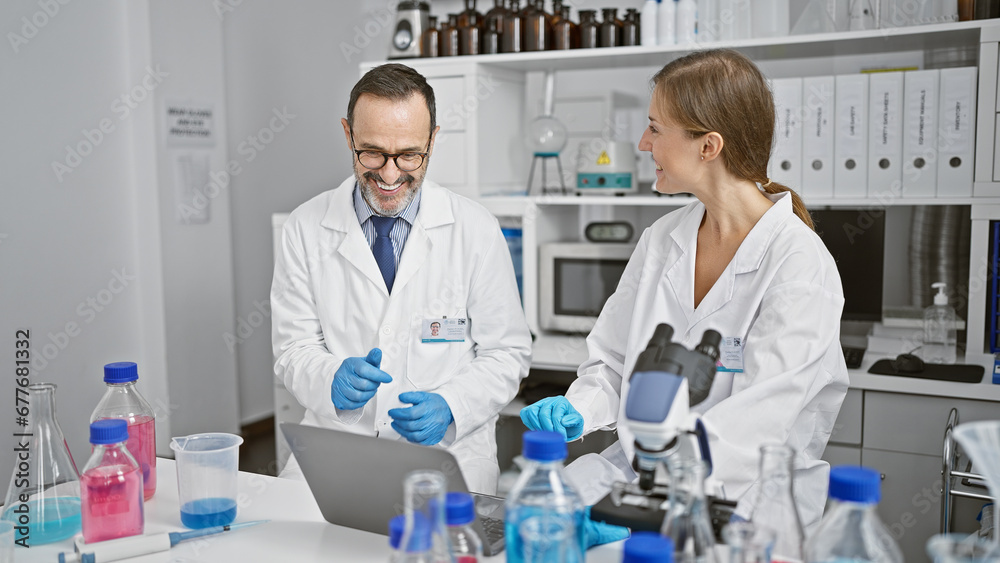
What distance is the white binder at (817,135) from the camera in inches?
97.8

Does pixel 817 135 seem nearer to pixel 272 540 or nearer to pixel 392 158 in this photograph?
pixel 392 158

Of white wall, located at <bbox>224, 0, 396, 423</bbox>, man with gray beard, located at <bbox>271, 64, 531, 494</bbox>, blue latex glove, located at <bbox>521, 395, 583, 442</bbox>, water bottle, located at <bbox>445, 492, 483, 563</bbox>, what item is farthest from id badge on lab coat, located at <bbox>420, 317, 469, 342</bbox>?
white wall, located at <bbox>224, 0, 396, 423</bbox>

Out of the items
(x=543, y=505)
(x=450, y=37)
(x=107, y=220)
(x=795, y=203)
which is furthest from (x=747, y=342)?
(x=107, y=220)

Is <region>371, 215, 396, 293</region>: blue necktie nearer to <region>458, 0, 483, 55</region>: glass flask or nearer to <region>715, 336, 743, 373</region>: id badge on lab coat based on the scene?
<region>715, 336, 743, 373</region>: id badge on lab coat

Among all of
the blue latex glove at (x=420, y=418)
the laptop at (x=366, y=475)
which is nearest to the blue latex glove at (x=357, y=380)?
the blue latex glove at (x=420, y=418)

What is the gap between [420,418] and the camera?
66.8 inches

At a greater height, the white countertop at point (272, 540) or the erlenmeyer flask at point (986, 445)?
the erlenmeyer flask at point (986, 445)

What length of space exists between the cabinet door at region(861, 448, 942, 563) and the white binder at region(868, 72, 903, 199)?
77 cm

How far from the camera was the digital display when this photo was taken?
2.80m

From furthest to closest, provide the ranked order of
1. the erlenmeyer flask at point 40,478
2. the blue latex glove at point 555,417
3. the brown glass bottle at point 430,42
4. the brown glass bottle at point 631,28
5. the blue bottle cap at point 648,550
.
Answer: the brown glass bottle at point 430,42 < the brown glass bottle at point 631,28 < the blue latex glove at point 555,417 < the erlenmeyer flask at point 40,478 < the blue bottle cap at point 648,550

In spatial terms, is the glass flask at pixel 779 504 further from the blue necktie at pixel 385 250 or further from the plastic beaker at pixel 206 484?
the blue necktie at pixel 385 250

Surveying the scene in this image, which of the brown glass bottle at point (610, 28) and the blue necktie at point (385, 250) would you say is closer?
the blue necktie at point (385, 250)

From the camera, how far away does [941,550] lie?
0.78 meters

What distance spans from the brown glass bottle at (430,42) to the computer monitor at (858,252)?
4.68ft
